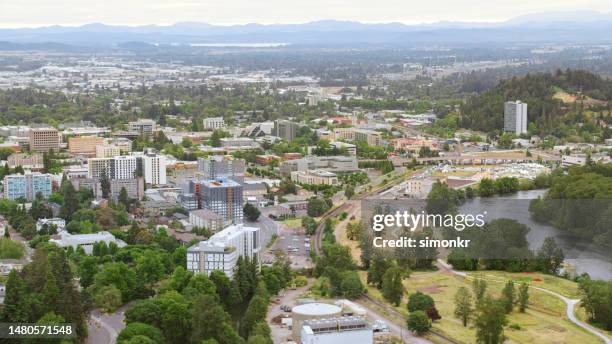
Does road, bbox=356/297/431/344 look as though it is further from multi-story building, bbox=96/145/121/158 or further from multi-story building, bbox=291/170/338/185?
multi-story building, bbox=96/145/121/158


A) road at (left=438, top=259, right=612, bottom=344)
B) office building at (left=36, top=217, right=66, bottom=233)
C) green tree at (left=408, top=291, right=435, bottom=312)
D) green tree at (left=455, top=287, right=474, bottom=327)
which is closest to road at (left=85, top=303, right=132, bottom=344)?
green tree at (left=408, top=291, right=435, bottom=312)

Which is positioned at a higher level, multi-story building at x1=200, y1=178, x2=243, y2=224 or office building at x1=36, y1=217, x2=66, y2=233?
multi-story building at x1=200, y1=178, x2=243, y2=224

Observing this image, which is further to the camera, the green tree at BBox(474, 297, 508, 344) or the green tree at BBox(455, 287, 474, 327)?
the green tree at BBox(455, 287, 474, 327)

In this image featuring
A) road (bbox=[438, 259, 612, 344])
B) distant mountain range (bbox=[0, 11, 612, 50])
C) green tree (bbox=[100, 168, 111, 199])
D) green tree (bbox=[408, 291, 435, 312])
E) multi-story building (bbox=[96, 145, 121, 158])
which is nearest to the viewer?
road (bbox=[438, 259, 612, 344])

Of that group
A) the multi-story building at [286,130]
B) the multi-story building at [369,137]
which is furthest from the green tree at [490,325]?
the multi-story building at [286,130]

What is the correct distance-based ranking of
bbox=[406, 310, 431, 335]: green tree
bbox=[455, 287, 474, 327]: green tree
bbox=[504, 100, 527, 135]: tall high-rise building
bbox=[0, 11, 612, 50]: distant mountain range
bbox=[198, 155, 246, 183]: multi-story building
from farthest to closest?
bbox=[0, 11, 612, 50]: distant mountain range < bbox=[504, 100, 527, 135]: tall high-rise building < bbox=[198, 155, 246, 183]: multi-story building < bbox=[455, 287, 474, 327]: green tree < bbox=[406, 310, 431, 335]: green tree

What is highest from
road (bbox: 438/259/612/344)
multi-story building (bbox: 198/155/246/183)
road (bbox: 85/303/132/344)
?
multi-story building (bbox: 198/155/246/183)

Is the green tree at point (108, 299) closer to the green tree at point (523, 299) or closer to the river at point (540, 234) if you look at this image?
the green tree at point (523, 299)
